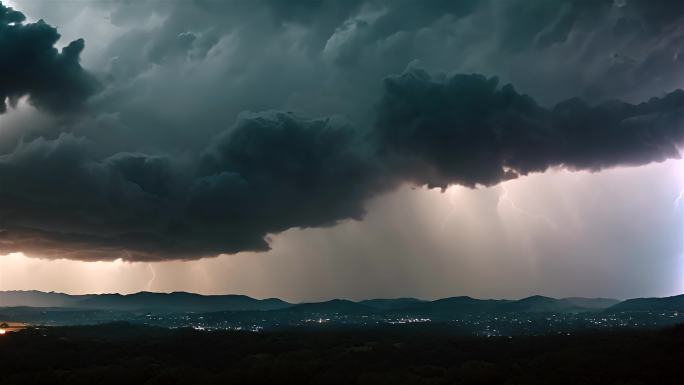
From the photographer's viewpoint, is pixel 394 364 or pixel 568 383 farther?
pixel 394 364

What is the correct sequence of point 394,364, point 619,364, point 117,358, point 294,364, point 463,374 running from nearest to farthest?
1. point 619,364
2. point 463,374
3. point 294,364
4. point 394,364
5. point 117,358

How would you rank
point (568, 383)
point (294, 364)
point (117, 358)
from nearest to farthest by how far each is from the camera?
point (568, 383), point (294, 364), point (117, 358)

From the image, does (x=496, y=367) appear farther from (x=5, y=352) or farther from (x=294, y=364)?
(x=5, y=352)

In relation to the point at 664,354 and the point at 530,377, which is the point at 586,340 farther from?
the point at 530,377

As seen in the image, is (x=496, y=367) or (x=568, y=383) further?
(x=496, y=367)

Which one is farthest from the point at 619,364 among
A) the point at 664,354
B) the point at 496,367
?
the point at 496,367

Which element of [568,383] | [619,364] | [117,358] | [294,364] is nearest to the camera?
[568,383]

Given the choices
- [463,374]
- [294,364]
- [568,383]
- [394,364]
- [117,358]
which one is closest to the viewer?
[568,383]

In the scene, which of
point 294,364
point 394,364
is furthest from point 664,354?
point 294,364
